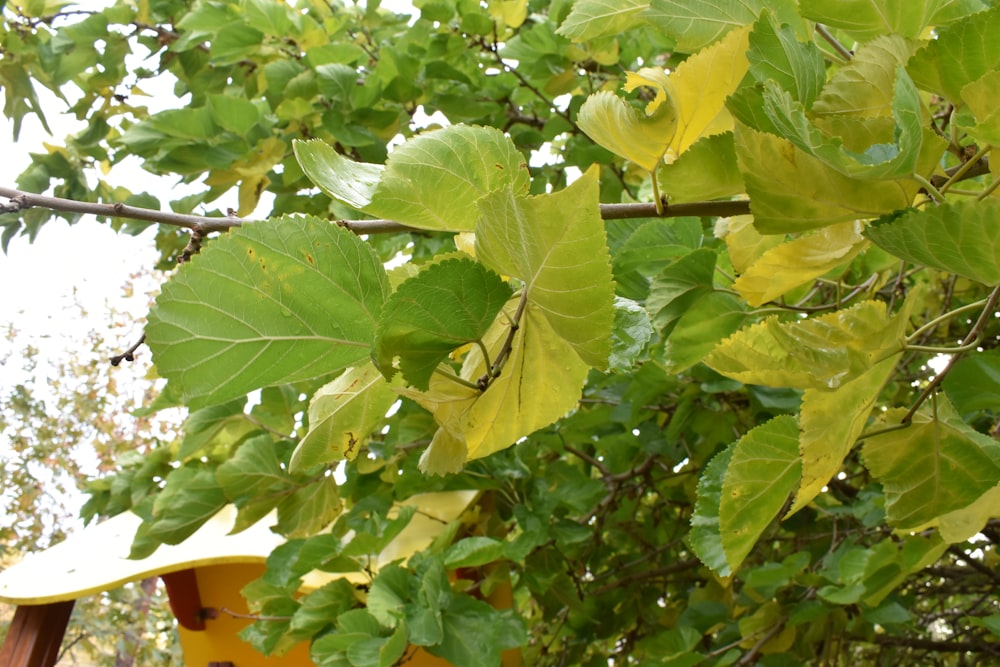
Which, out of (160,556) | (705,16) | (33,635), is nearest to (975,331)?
(705,16)

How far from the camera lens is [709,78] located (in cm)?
28

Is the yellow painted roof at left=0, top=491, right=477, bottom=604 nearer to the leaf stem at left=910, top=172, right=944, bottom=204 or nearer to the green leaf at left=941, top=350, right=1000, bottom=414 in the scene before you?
the green leaf at left=941, top=350, right=1000, bottom=414

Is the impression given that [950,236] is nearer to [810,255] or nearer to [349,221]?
[810,255]

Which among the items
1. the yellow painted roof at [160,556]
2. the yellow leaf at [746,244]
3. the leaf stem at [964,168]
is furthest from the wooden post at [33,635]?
the leaf stem at [964,168]

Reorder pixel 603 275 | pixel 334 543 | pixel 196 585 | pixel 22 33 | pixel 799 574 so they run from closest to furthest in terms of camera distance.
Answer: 1. pixel 603 275
2. pixel 334 543
3. pixel 799 574
4. pixel 196 585
5. pixel 22 33

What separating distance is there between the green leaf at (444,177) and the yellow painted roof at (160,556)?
0.63 metres

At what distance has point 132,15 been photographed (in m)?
1.21

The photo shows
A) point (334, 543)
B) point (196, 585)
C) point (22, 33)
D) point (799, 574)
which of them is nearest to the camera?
point (334, 543)

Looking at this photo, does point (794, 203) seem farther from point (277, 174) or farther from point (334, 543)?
point (277, 174)

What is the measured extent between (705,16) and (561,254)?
0.18 m

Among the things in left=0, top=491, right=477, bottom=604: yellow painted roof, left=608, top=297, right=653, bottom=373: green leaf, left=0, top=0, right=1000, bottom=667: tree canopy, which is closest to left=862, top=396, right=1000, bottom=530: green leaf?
left=0, top=0, right=1000, bottom=667: tree canopy

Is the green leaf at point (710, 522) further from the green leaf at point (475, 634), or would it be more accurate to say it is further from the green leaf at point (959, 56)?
the green leaf at point (475, 634)

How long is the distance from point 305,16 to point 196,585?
71cm

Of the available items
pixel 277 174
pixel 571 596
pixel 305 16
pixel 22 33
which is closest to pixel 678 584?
pixel 571 596
